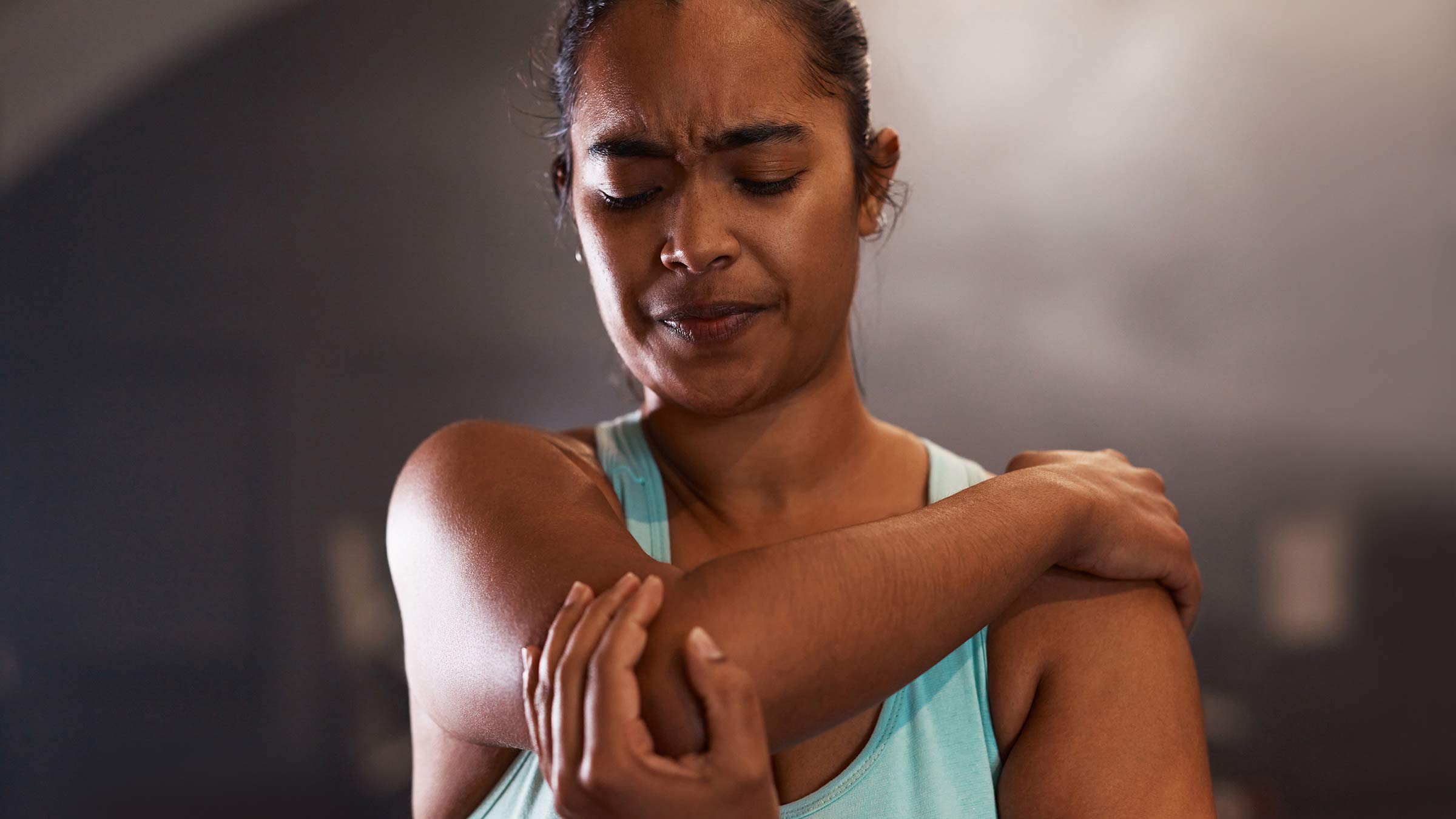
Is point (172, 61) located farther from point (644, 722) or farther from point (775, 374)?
point (644, 722)

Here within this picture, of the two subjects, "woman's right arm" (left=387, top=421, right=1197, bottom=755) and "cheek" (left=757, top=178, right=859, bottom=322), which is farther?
"cheek" (left=757, top=178, right=859, bottom=322)

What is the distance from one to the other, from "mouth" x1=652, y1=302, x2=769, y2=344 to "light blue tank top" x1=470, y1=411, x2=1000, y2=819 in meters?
0.33

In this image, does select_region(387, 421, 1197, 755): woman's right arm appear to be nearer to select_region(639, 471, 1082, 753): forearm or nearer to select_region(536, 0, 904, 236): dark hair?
select_region(639, 471, 1082, 753): forearm

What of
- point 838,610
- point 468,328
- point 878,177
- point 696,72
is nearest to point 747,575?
point 838,610

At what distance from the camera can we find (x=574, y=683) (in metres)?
0.72

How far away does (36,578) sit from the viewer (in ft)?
5.33

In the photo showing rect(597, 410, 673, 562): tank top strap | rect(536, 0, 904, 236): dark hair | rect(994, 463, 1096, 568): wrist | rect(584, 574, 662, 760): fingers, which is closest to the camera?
rect(584, 574, 662, 760): fingers

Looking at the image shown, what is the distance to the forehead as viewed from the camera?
0.98 metres

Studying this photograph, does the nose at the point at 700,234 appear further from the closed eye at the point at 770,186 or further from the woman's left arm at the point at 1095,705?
the woman's left arm at the point at 1095,705

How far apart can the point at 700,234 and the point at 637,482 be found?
1.00 ft

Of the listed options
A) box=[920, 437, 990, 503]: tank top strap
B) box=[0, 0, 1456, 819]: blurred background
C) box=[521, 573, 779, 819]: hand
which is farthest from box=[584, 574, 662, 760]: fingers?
box=[0, 0, 1456, 819]: blurred background

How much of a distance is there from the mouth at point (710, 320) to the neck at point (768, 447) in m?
0.15

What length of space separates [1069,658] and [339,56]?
4.19 ft

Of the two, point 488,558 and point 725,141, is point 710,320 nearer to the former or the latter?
point 725,141
